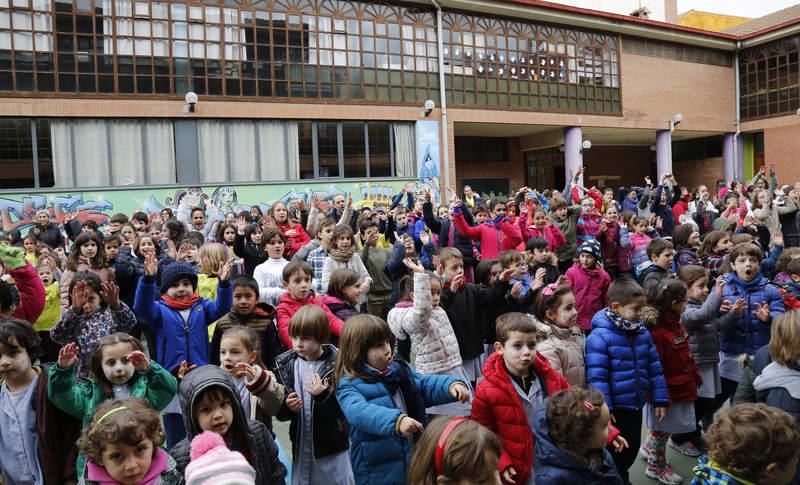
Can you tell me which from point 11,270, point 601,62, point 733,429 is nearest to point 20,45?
point 11,270

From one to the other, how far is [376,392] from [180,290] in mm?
2020

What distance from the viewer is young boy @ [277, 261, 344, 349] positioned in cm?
420

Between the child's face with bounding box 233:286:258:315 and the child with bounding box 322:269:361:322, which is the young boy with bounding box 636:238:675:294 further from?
the child's face with bounding box 233:286:258:315

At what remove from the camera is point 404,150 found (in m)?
19.4

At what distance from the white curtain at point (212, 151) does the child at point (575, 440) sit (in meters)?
15.9

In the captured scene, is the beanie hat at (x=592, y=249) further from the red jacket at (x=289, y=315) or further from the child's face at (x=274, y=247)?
the child's face at (x=274, y=247)

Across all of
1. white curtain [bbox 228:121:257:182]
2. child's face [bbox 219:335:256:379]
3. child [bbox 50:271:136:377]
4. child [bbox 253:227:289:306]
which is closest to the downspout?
white curtain [bbox 228:121:257:182]

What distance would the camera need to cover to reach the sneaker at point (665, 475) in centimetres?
389

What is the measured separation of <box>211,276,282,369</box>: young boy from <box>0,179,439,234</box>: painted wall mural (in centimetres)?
1032

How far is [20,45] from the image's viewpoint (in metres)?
14.6

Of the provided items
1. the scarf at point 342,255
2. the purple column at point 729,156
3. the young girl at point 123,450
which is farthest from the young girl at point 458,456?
the purple column at point 729,156

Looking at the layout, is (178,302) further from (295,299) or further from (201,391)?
→ (201,391)

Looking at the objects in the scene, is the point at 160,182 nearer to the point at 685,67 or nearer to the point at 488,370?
the point at 488,370

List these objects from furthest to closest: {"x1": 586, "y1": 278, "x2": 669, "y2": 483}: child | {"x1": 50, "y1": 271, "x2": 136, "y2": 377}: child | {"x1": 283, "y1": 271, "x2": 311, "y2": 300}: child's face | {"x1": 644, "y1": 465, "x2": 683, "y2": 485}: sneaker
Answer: {"x1": 283, "y1": 271, "x2": 311, "y2": 300}: child's face
{"x1": 644, "y1": 465, "x2": 683, "y2": 485}: sneaker
{"x1": 50, "y1": 271, "x2": 136, "y2": 377}: child
{"x1": 586, "y1": 278, "x2": 669, "y2": 483}: child
